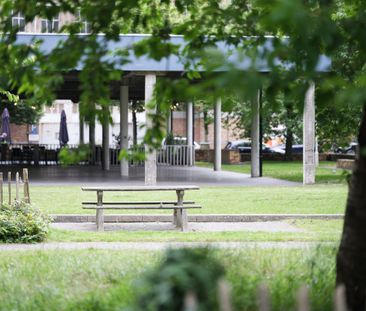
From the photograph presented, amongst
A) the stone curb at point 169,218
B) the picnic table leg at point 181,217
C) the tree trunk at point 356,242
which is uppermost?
the tree trunk at point 356,242

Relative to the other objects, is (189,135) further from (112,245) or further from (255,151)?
(112,245)

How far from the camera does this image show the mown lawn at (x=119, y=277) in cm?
653

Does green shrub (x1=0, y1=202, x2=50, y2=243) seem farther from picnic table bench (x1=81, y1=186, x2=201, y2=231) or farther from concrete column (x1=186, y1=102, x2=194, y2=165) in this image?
concrete column (x1=186, y1=102, x2=194, y2=165)

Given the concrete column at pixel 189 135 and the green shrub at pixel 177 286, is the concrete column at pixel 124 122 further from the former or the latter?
the green shrub at pixel 177 286

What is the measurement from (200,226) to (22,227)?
152 inches

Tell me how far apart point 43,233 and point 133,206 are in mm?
2783

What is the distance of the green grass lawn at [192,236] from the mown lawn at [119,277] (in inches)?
87.4

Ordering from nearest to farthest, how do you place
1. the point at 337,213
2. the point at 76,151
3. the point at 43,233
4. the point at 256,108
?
1. the point at 256,108
2. the point at 76,151
3. the point at 43,233
4. the point at 337,213

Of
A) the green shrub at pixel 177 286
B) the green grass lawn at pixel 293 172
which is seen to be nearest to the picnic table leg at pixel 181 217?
the green shrub at pixel 177 286

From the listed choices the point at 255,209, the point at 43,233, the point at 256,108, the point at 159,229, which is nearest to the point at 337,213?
the point at 255,209

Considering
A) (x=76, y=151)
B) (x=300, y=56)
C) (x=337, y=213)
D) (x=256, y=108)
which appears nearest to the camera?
(x=256, y=108)

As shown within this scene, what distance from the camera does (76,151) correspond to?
6.14 m

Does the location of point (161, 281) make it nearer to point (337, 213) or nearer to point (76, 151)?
point (76, 151)

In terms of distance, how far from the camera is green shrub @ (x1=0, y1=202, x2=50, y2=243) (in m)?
12.6
